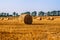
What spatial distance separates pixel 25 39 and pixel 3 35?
1741mm

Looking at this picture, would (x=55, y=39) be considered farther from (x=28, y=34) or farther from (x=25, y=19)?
(x=25, y=19)

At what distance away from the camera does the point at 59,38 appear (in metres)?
8.05

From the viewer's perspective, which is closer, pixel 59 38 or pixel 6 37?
pixel 59 38

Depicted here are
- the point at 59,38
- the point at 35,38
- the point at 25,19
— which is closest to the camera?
the point at 59,38

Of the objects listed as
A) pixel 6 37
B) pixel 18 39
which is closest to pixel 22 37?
pixel 18 39

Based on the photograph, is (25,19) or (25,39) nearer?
(25,39)

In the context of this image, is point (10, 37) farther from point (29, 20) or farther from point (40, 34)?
point (29, 20)

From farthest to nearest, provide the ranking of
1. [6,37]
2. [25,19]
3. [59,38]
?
[25,19] < [6,37] < [59,38]

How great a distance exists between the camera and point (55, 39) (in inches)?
324

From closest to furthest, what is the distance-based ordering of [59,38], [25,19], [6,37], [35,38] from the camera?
[59,38] < [35,38] < [6,37] < [25,19]

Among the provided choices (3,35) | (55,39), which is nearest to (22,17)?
(3,35)

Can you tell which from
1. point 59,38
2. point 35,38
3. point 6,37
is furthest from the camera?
point 6,37

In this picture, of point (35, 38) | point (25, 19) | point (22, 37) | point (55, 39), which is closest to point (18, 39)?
point (22, 37)

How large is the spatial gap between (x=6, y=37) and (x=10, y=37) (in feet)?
0.82
